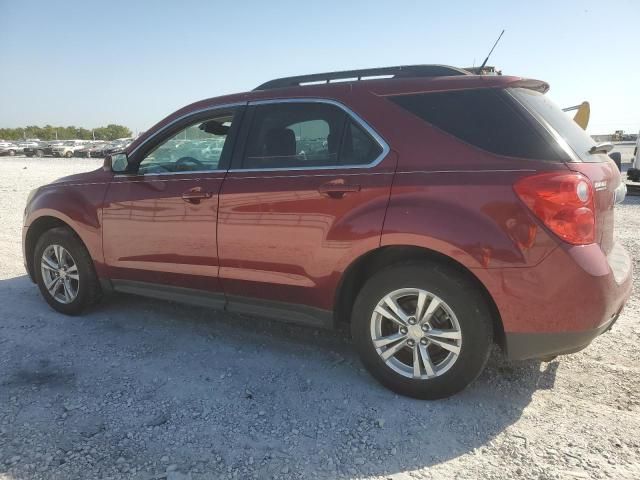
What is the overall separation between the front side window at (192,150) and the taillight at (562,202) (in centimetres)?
213

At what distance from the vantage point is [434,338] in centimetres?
297

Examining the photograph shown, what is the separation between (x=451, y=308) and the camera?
9.41 ft

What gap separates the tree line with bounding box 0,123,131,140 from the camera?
304 ft

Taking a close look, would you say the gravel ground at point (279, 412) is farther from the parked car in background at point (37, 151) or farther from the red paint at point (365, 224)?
the parked car in background at point (37, 151)

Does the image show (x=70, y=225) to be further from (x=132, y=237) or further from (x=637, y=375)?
(x=637, y=375)

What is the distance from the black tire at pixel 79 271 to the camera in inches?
174

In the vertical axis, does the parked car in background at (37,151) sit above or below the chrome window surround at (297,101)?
below

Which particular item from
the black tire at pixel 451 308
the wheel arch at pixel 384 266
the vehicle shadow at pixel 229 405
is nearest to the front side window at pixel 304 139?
the wheel arch at pixel 384 266

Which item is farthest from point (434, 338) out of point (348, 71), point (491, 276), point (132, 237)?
point (132, 237)

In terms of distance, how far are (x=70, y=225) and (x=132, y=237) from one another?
760mm

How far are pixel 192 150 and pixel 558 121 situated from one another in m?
2.53

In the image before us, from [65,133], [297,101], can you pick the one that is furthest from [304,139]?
[65,133]

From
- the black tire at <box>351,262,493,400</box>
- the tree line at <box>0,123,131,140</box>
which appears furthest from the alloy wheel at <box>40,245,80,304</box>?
the tree line at <box>0,123,131,140</box>

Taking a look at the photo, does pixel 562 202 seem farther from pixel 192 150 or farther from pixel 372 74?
pixel 192 150
